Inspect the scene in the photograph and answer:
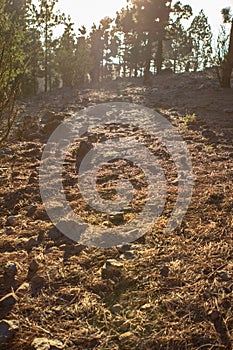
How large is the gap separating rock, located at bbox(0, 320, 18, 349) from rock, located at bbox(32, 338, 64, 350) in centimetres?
17

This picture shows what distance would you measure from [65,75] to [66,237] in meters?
24.0

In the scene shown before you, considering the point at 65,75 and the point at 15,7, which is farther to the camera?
the point at 65,75

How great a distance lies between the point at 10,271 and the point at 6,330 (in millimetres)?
619

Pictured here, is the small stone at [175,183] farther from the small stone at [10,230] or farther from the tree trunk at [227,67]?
the tree trunk at [227,67]

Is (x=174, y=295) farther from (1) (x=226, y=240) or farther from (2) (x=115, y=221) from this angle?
(2) (x=115, y=221)

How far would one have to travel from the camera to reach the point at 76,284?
227 centimetres

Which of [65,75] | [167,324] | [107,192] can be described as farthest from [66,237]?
[65,75]

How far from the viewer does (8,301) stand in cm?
208

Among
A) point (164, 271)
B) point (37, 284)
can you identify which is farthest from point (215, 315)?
point (37, 284)

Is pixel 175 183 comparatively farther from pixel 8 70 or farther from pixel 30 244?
pixel 8 70

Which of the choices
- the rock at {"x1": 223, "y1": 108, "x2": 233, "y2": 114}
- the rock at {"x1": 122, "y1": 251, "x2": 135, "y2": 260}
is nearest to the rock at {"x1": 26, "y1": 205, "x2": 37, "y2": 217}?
the rock at {"x1": 122, "y1": 251, "x2": 135, "y2": 260}

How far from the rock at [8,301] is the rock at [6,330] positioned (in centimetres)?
17

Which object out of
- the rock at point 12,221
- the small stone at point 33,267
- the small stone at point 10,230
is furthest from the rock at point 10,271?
the rock at point 12,221

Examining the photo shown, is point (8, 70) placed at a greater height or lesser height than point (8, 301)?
greater
